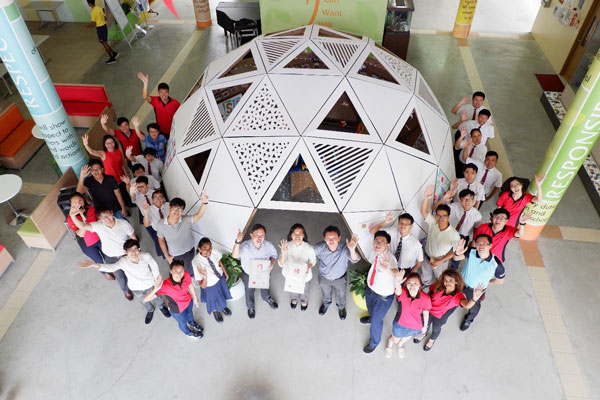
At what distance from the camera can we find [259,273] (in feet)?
16.8

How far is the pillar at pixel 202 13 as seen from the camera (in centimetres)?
1258

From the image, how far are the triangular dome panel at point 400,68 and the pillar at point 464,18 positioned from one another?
6258 mm

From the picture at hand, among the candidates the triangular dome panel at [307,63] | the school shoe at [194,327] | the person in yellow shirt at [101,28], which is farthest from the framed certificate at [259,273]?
the person in yellow shirt at [101,28]

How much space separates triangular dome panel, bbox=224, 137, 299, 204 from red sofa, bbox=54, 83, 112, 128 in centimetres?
475

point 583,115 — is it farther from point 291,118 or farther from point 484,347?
point 291,118

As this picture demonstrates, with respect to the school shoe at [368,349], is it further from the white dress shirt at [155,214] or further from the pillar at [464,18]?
the pillar at [464,18]

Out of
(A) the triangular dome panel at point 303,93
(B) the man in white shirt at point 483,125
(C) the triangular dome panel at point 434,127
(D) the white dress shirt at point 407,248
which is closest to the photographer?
(D) the white dress shirt at point 407,248

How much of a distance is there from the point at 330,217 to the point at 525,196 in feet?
9.65

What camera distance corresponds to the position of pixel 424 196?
5.59 metres

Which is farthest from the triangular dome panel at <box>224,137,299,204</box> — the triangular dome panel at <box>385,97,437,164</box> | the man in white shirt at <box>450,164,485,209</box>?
the man in white shirt at <box>450,164,485,209</box>

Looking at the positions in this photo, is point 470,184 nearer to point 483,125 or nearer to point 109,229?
point 483,125

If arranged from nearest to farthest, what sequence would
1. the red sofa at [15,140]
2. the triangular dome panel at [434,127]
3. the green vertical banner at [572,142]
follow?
the green vertical banner at [572,142] → the triangular dome panel at [434,127] → the red sofa at [15,140]

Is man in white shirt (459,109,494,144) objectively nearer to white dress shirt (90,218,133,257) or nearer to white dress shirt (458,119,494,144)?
white dress shirt (458,119,494,144)

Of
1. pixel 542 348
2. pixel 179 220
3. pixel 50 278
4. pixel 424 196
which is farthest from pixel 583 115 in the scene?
pixel 50 278
